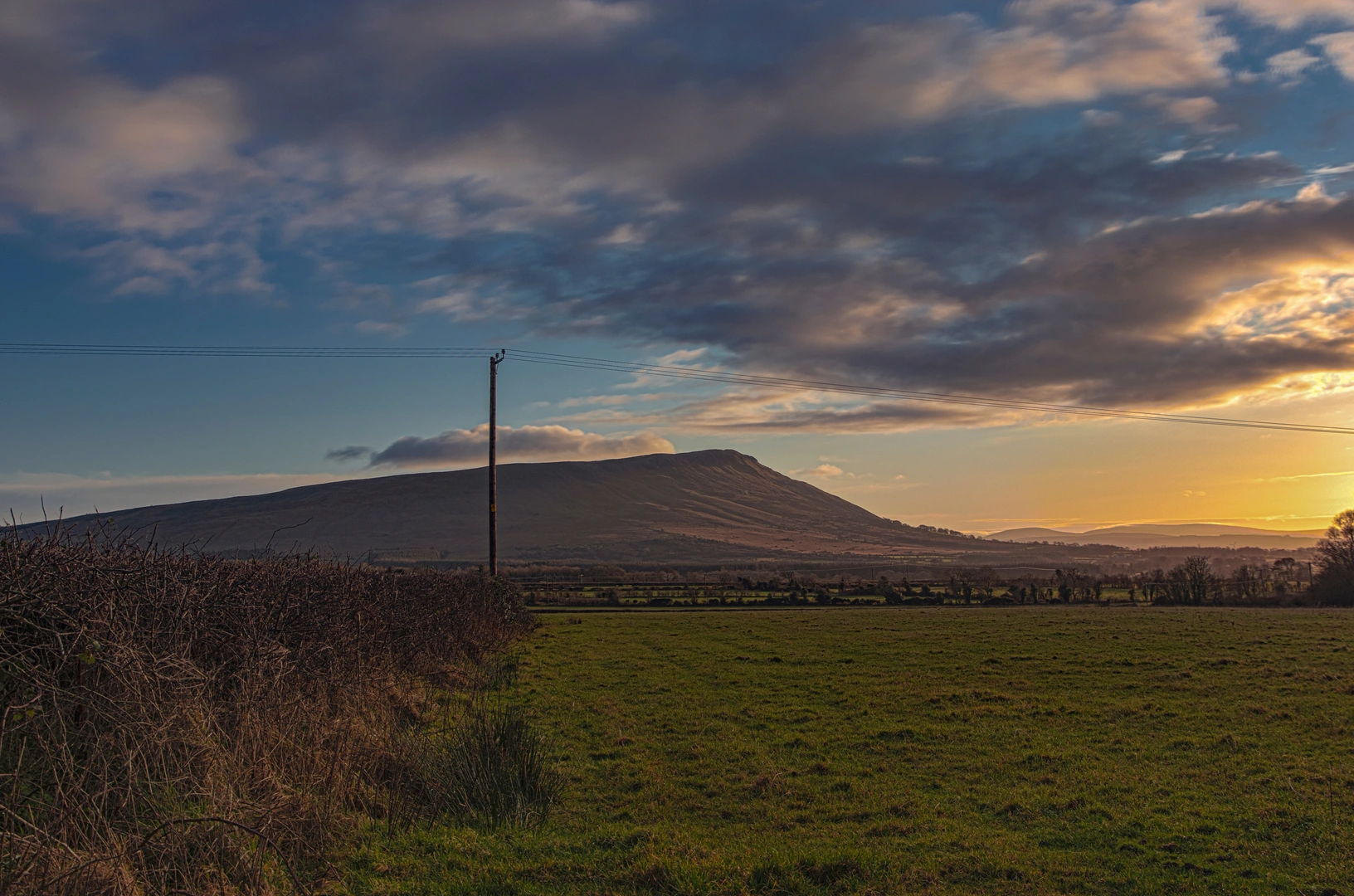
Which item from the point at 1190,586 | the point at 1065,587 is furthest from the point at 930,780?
the point at 1065,587

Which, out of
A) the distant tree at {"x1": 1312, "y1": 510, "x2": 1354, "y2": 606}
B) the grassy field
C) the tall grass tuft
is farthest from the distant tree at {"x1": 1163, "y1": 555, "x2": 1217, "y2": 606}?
the tall grass tuft

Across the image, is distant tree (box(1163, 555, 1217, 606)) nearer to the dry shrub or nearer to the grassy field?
the grassy field

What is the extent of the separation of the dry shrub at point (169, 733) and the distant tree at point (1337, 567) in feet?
217

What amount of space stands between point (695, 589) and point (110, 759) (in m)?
77.6

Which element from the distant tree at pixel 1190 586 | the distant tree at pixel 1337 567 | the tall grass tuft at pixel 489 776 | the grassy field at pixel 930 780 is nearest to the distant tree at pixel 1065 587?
the distant tree at pixel 1190 586

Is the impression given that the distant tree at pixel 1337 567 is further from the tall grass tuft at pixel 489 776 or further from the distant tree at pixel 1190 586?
the tall grass tuft at pixel 489 776

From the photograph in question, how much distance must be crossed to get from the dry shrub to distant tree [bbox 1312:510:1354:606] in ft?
217

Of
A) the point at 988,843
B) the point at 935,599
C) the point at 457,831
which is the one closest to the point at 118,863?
the point at 457,831

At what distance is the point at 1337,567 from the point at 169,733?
71.6 m

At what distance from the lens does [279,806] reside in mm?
6922

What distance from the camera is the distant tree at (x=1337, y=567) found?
5659cm

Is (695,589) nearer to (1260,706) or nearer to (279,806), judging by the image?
(1260,706)

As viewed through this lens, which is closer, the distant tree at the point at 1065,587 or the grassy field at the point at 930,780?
the grassy field at the point at 930,780

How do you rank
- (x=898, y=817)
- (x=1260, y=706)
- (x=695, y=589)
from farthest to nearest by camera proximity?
1. (x=695, y=589)
2. (x=1260, y=706)
3. (x=898, y=817)
